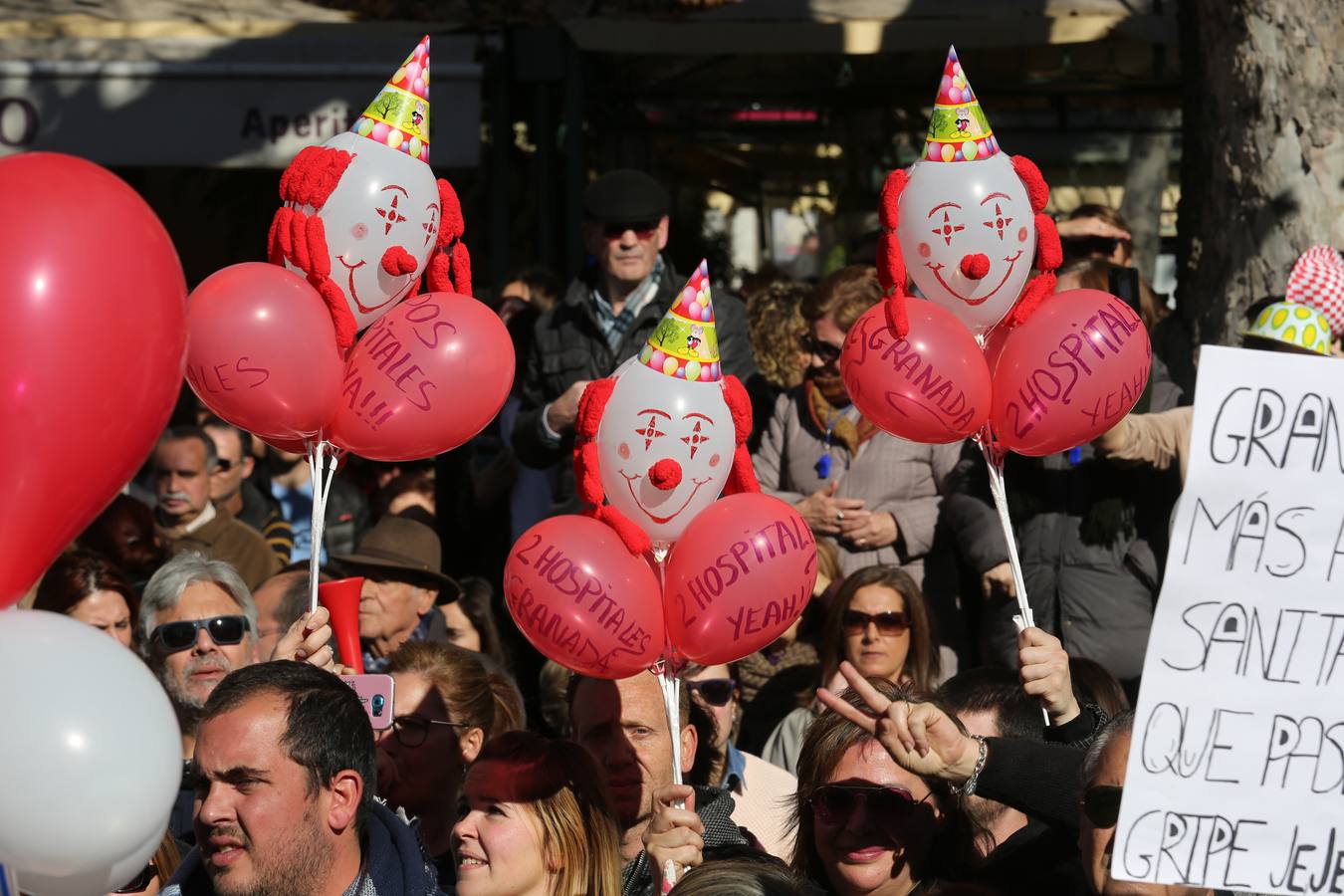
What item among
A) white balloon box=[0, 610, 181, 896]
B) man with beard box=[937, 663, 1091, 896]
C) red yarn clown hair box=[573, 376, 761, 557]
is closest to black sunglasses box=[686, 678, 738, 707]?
man with beard box=[937, 663, 1091, 896]

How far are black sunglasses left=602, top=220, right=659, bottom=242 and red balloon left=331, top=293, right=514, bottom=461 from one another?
1.73 metres

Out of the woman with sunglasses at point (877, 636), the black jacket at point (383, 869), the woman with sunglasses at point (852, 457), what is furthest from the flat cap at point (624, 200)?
the black jacket at point (383, 869)

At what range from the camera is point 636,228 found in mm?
5836

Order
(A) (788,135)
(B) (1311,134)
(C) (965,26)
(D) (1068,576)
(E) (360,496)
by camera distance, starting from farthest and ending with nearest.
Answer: (A) (788,135) → (C) (965,26) → (E) (360,496) → (B) (1311,134) → (D) (1068,576)

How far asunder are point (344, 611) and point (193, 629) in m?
0.73

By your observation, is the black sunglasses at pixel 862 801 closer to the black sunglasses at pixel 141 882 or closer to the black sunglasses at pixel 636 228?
the black sunglasses at pixel 141 882

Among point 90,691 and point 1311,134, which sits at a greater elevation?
point 1311,134

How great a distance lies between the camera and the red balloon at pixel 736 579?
12.6ft

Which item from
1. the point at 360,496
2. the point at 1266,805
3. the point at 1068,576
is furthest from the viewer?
the point at 360,496

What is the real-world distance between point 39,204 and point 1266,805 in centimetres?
205

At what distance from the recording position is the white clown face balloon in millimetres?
4055

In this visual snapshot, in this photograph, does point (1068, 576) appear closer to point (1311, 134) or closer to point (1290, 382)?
point (1311, 134)

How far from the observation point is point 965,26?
835 cm


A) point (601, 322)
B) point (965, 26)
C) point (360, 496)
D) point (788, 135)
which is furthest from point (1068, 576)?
point (788, 135)
